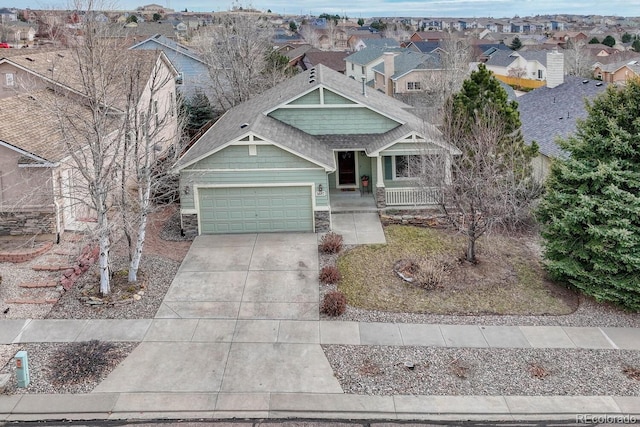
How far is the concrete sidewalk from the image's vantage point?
10.4 metres

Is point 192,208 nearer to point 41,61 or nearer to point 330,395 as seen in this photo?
point 330,395

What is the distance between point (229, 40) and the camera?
3819 centimetres

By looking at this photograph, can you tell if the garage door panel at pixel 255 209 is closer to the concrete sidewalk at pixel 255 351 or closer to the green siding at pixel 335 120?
the concrete sidewalk at pixel 255 351

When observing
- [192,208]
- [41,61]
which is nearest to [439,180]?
[192,208]

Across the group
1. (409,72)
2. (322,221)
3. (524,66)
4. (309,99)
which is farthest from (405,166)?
(524,66)

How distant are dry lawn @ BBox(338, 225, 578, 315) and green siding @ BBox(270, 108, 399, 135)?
217 inches

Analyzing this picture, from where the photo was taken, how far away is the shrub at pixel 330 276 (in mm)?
15562

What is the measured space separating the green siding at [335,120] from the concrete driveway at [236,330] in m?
6.28

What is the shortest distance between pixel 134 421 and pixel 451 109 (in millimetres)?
14520

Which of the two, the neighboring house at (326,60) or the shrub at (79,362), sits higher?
the neighboring house at (326,60)

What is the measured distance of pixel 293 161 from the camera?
19.2 metres

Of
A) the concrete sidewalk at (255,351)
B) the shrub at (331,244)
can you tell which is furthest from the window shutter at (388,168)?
the concrete sidewalk at (255,351)

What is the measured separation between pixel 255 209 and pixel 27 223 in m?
7.35

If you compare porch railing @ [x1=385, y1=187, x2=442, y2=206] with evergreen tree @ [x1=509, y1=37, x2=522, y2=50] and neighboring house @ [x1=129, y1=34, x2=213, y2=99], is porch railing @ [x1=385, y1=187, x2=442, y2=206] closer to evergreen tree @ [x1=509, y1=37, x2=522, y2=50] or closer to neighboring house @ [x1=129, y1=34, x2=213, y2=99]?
neighboring house @ [x1=129, y1=34, x2=213, y2=99]
